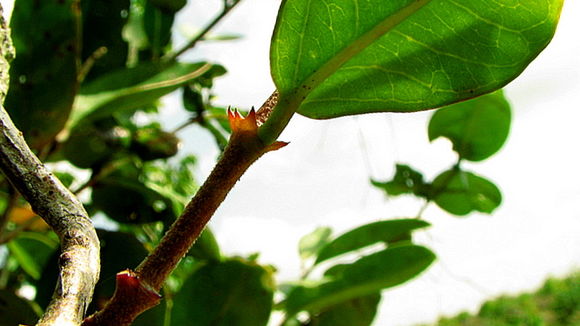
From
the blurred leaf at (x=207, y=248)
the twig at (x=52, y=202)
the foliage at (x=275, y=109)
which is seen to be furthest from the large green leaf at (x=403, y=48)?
the blurred leaf at (x=207, y=248)

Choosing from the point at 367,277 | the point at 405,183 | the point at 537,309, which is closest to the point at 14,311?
the point at 367,277

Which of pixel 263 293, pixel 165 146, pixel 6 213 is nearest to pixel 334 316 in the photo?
pixel 263 293

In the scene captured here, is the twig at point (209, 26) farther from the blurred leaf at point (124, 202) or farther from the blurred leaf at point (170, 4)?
the blurred leaf at point (124, 202)

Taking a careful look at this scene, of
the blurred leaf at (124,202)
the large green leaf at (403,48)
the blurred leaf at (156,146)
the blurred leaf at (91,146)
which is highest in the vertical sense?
the blurred leaf at (156,146)

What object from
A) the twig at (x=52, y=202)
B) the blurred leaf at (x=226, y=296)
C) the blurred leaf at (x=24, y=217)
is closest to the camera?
the twig at (x=52, y=202)

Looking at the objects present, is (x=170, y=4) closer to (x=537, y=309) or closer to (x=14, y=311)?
(x=14, y=311)

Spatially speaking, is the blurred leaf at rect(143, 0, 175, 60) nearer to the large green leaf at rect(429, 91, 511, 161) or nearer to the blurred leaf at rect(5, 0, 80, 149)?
the blurred leaf at rect(5, 0, 80, 149)

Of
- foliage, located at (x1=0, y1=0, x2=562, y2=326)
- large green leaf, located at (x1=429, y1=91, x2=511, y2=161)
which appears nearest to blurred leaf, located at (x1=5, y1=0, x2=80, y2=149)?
foliage, located at (x1=0, y1=0, x2=562, y2=326)
